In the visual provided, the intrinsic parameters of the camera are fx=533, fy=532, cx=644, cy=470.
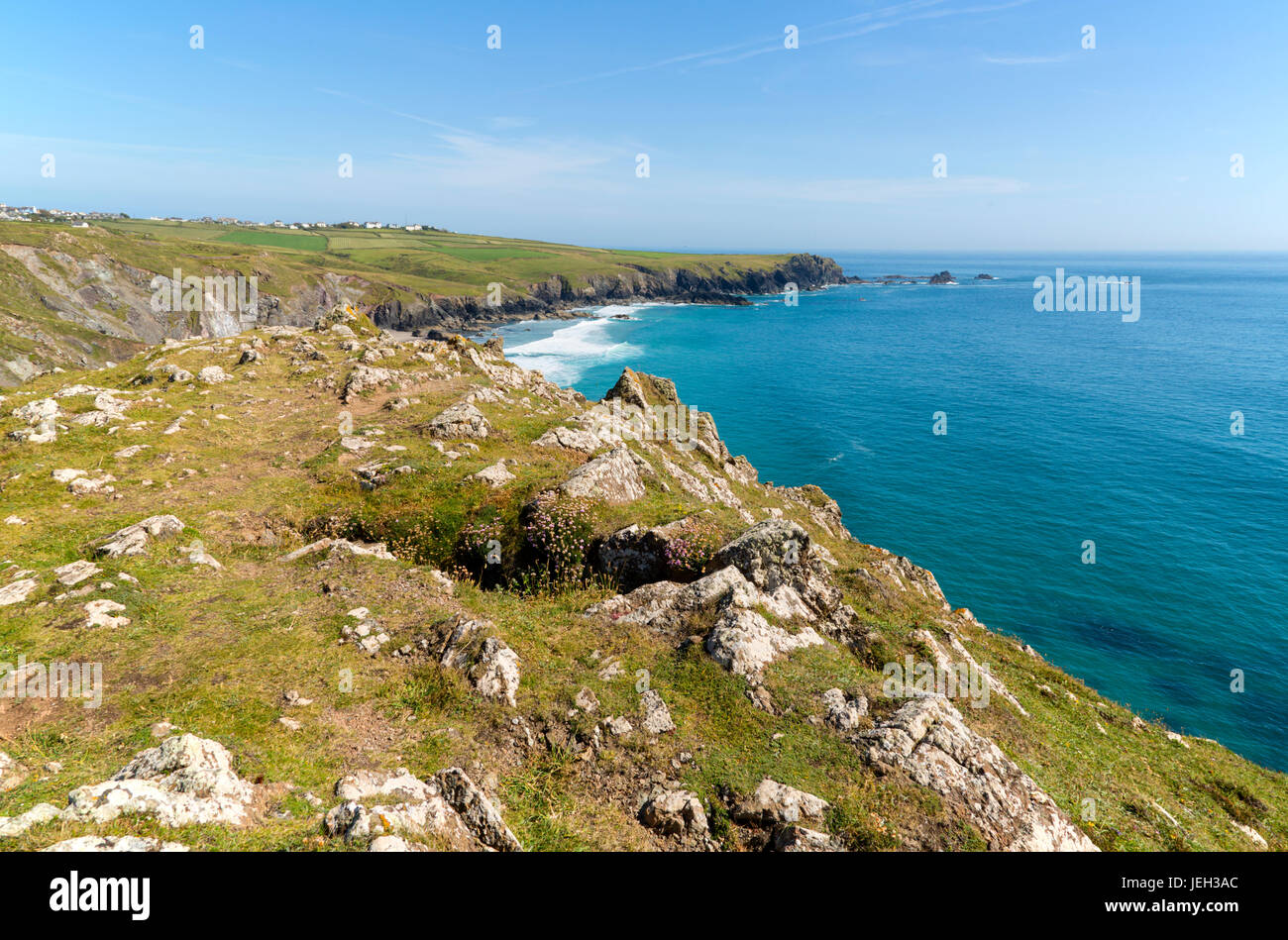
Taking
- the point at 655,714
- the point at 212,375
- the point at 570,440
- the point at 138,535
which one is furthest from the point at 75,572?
the point at 212,375

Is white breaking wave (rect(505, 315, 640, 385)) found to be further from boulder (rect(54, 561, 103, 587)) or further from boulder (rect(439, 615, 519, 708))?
boulder (rect(439, 615, 519, 708))

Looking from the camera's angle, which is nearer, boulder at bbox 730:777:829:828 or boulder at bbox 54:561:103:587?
boulder at bbox 730:777:829:828

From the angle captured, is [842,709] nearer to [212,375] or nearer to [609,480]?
[609,480]

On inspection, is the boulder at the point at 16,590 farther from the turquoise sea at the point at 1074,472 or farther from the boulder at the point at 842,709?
the turquoise sea at the point at 1074,472

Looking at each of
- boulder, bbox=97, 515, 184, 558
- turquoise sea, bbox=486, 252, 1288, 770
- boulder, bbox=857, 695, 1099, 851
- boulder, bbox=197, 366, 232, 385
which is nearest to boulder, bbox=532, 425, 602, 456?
boulder, bbox=97, 515, 184, 558

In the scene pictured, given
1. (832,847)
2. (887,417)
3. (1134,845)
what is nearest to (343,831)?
(832,847)

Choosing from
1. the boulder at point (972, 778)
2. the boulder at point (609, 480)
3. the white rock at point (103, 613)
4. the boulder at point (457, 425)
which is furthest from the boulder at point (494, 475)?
the boulder at point (972, 778)
